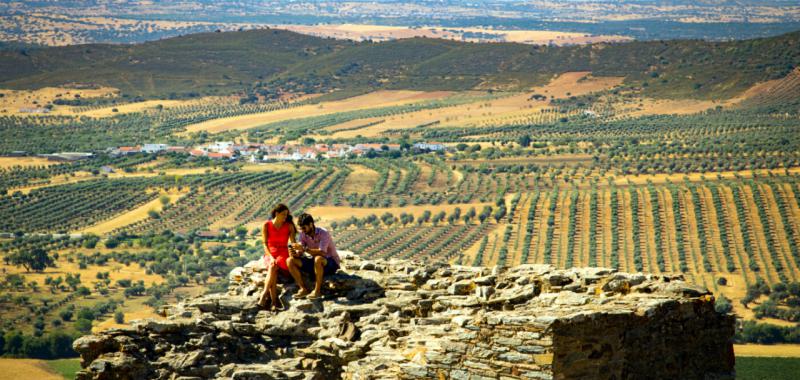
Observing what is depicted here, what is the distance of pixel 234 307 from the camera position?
19.3 m

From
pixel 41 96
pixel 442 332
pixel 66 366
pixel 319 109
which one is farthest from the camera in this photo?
pixel 41 96

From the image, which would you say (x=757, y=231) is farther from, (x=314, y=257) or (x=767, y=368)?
(x=314, y=257)

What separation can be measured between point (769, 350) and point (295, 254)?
32.9 meters

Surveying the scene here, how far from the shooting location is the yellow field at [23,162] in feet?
436

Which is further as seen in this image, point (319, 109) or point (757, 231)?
point (319, 109)

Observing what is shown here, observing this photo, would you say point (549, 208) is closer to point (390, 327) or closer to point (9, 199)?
point (9, 199)

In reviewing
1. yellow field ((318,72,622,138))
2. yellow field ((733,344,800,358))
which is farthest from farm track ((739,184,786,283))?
yellow field ((318,72,622,138))

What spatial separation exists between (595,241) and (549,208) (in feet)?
38.0

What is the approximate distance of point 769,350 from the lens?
1930 inches

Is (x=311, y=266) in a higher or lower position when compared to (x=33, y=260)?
higher

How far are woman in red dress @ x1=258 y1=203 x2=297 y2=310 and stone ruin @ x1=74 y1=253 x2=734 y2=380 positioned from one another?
0.81 ft

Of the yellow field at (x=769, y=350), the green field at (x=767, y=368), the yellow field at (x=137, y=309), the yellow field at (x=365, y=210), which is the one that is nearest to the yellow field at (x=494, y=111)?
the yellow field at (x=365, y=210)

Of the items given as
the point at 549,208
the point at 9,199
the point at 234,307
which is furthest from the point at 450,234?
the point at 234,307

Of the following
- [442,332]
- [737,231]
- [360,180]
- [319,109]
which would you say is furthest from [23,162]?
[442,332]
